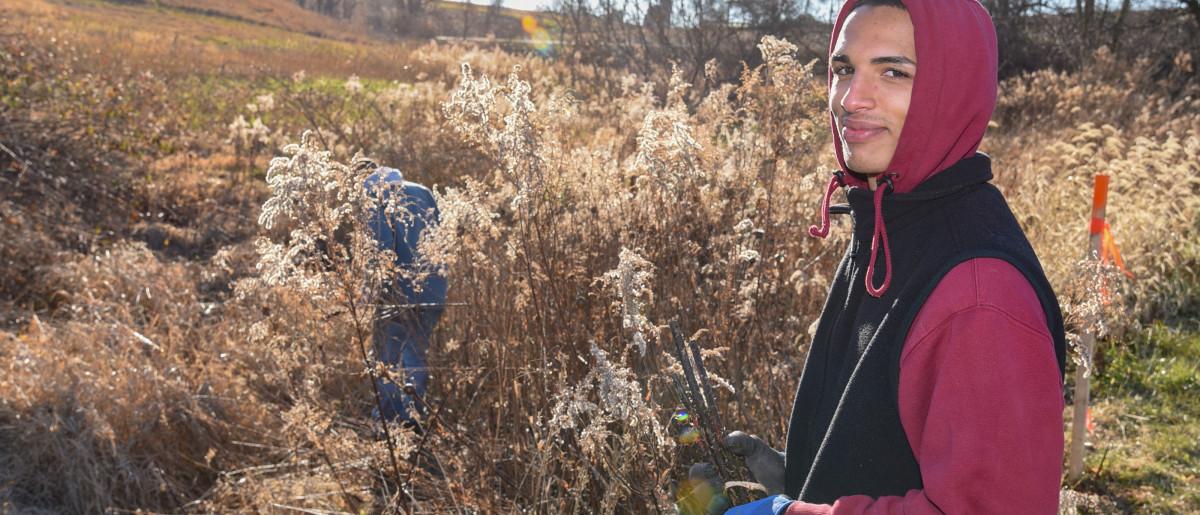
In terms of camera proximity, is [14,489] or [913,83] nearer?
[913,83]

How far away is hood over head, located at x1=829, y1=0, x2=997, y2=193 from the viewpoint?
140cm

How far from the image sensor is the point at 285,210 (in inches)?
94.8

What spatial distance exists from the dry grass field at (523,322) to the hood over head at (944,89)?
0.88m

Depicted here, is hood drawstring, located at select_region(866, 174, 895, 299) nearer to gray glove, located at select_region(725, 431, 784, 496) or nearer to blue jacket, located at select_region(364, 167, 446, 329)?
gray glove, located at select_region(725, 431, 784, 496)

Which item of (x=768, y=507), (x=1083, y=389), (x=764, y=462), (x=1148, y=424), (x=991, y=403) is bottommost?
(x=1148, y=424)

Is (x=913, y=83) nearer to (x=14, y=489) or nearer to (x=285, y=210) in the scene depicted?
(x=285, y=210)

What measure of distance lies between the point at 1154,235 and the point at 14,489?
7260 mm

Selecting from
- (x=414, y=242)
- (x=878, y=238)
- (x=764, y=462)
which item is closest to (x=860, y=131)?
(x=878, y=238)

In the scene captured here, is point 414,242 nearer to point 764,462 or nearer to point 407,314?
point 407,314

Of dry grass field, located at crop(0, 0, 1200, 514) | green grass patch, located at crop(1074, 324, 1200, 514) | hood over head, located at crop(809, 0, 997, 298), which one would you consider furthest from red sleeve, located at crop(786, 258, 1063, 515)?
green grass patch, located at crop(1074, 324, 1200, 514)

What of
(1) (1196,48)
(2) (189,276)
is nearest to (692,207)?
(2) (189,276)

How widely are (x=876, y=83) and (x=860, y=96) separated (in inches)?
1.3

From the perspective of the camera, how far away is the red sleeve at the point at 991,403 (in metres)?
1.15

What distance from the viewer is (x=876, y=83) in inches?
57.9
